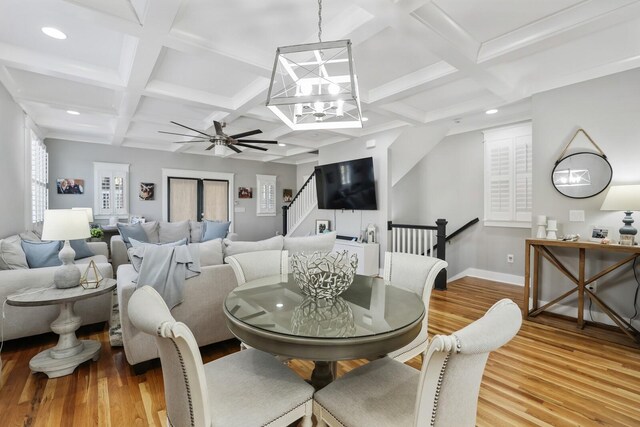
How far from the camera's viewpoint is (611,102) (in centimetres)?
299

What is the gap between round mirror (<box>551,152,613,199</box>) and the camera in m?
3.04

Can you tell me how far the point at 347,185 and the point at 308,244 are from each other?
9.41 feet

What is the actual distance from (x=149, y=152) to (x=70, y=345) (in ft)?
18.2

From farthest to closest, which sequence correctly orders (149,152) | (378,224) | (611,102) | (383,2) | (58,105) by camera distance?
1. (149,152)
2. (378,224)
3. (58,105)
4. (611,102)
5. (383,2)

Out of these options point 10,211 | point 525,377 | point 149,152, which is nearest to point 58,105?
point 10,211

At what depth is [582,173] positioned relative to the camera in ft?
10.4

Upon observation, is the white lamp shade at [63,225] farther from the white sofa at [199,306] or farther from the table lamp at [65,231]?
the white sofa at [199,306]

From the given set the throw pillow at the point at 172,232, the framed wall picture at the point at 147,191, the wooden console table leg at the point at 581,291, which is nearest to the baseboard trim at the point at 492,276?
the wooden console table leg at the point at 581,291

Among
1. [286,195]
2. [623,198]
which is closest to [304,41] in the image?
[623,198]

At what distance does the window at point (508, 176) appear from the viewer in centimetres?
465

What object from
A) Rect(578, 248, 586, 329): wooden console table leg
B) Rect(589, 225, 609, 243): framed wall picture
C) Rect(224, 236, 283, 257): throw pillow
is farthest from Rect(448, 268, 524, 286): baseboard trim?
Rect(224, 236, 283, 257): throw pillow

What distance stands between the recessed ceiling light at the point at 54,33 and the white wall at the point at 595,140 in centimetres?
490

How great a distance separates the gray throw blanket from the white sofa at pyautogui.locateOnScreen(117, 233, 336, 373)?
0.25 ft

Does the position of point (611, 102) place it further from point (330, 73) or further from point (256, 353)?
point (256, 353)
